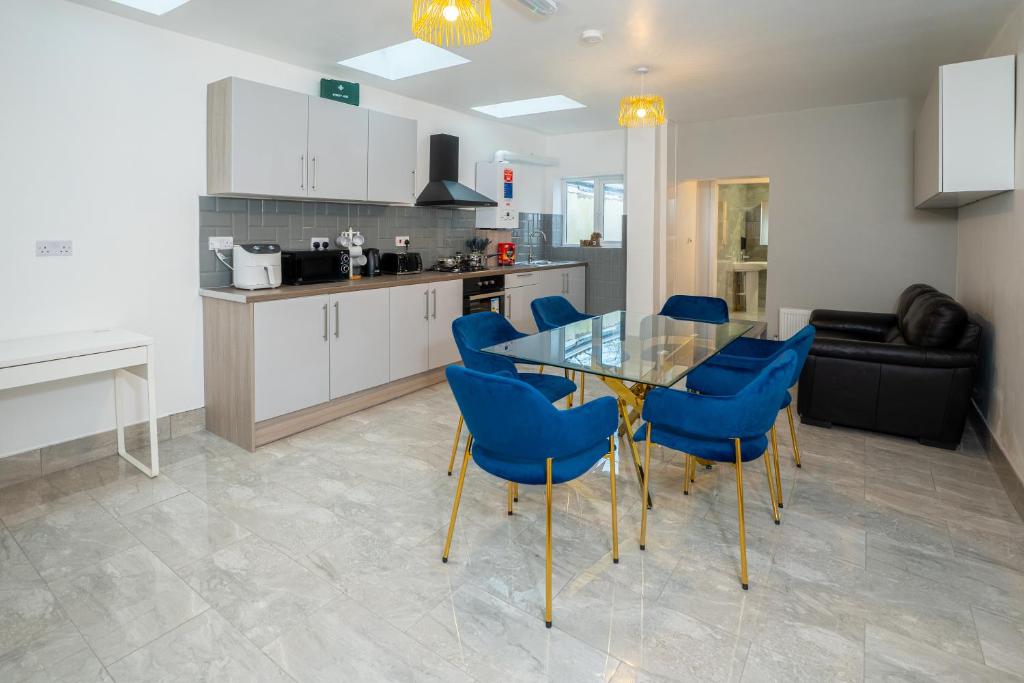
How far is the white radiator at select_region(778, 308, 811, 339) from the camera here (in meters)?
6.22

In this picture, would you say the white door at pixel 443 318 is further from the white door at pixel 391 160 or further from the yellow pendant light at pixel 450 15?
the yellow pendant light at pixel 450 15

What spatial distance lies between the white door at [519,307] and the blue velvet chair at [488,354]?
96.1 inches

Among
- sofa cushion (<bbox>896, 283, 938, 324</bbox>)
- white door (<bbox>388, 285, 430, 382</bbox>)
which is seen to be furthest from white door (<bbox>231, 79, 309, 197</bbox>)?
sofa cushion (<bbox>896, 283, 938, 324</bbox>)

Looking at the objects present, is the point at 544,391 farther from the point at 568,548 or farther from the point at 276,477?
the point at 276,477

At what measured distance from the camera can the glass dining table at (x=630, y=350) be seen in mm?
2480

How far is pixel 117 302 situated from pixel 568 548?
3025 mm

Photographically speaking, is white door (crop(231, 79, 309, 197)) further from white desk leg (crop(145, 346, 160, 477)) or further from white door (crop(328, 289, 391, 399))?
white desk leg (crop(145, 346, 160, 477))

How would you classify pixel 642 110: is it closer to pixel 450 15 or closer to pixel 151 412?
pixel 450 15

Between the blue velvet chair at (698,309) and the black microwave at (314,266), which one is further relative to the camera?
the blue velvet chair at (698,309)

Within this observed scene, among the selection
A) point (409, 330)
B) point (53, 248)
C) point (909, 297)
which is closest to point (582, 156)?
point (409, 330)

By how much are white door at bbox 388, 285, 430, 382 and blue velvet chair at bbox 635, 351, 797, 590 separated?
101 inches

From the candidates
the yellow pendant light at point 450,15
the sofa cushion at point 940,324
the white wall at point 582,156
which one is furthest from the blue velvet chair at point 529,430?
the white wall at point 582,156

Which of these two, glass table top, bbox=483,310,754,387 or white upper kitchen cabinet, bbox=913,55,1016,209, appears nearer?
glass table top, bbox=483,310,754,387

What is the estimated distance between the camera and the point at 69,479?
10.4 feet
